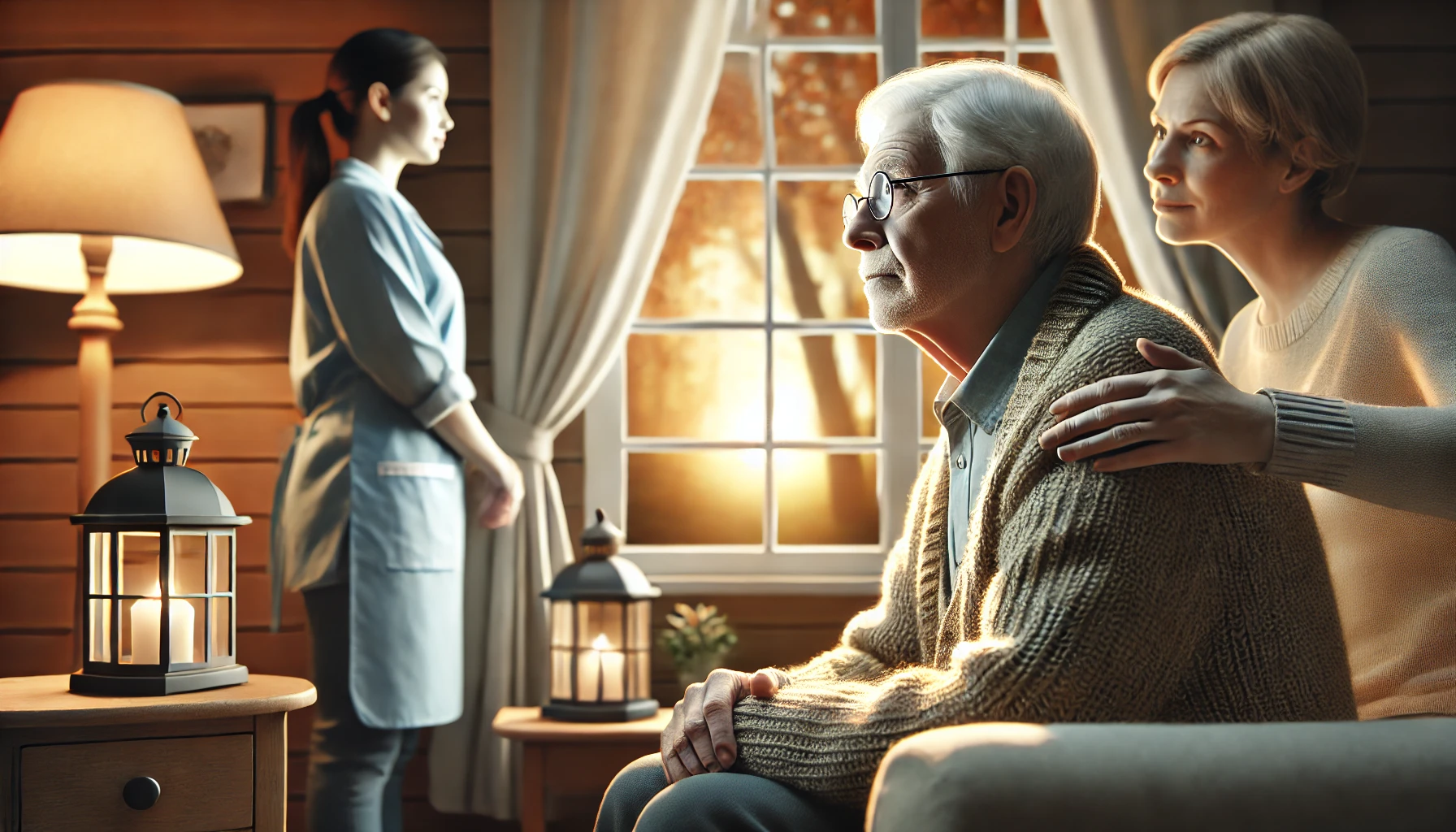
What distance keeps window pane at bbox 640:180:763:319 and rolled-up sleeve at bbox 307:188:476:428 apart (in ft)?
3.12

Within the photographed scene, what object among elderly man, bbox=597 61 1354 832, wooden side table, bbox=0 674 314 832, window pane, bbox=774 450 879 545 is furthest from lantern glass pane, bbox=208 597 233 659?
window pane, bbox=774 450 879 545

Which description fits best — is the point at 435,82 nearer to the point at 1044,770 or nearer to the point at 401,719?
the point at 401,719

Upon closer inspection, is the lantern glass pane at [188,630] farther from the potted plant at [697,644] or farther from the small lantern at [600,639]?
the potted plant at [697,644]

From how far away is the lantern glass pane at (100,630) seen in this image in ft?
5.48

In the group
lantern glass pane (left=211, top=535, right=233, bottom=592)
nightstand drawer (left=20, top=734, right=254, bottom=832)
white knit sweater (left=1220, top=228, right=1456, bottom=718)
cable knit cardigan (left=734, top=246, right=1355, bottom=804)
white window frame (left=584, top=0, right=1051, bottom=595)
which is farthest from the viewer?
white window frame (left=584, top=0, right=1051, bottom=595)

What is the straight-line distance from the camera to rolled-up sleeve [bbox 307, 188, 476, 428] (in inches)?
82.0

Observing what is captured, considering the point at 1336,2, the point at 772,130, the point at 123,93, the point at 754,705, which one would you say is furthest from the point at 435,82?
the point at 1336,2

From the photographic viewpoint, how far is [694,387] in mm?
3074

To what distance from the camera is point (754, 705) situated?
1119mm

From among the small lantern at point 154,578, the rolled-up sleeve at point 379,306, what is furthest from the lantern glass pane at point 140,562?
the rolled-up sleeve at point 379,306

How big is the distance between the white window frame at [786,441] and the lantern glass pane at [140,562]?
1.21m

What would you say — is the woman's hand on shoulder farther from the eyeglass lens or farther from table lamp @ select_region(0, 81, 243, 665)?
table lamp @ select_region(0, 81, 243, 665)

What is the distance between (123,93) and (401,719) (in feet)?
4.60

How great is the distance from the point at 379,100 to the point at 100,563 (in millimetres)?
1083
